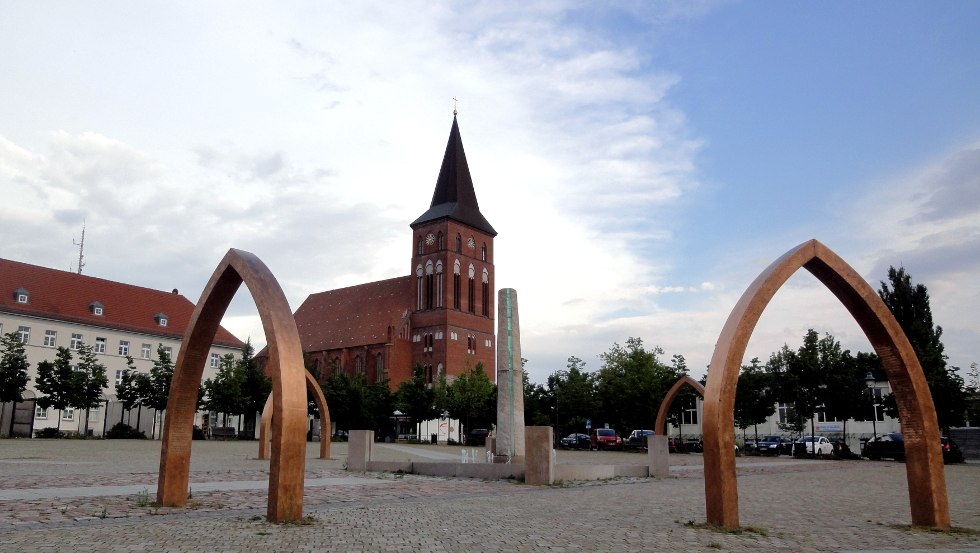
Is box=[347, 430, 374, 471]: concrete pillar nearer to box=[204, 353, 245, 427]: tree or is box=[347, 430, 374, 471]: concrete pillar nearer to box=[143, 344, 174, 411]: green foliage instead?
box=[143, 344, 174, 411]: green foliage

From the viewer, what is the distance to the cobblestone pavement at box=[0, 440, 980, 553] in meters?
8.00

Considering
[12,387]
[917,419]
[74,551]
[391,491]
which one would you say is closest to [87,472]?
[391,491]

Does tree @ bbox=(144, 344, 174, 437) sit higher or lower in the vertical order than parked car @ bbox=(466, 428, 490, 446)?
higher

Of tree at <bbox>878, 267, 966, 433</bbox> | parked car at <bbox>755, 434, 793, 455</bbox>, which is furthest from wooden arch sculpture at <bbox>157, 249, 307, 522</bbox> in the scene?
parked car at <bbox>755, 434, 793, 455</bbox>

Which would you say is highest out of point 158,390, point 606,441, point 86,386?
point 86,386

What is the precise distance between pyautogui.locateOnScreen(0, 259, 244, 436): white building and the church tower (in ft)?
70.3

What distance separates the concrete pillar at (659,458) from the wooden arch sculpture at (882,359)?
10927 mm

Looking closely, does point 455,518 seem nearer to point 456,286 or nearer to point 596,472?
point 596,472

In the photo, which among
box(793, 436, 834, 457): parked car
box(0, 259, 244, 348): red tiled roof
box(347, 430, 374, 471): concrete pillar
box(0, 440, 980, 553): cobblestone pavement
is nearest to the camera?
box(0, 440, 980, 553): cobblestone pavement

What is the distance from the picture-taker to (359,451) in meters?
21.6

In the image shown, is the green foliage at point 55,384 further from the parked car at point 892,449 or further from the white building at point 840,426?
the parked car at point 892,449

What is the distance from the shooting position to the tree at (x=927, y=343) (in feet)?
121

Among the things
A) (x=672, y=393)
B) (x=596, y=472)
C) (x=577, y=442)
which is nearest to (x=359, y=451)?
(x=596, y=472)

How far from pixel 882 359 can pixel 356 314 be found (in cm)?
8688
